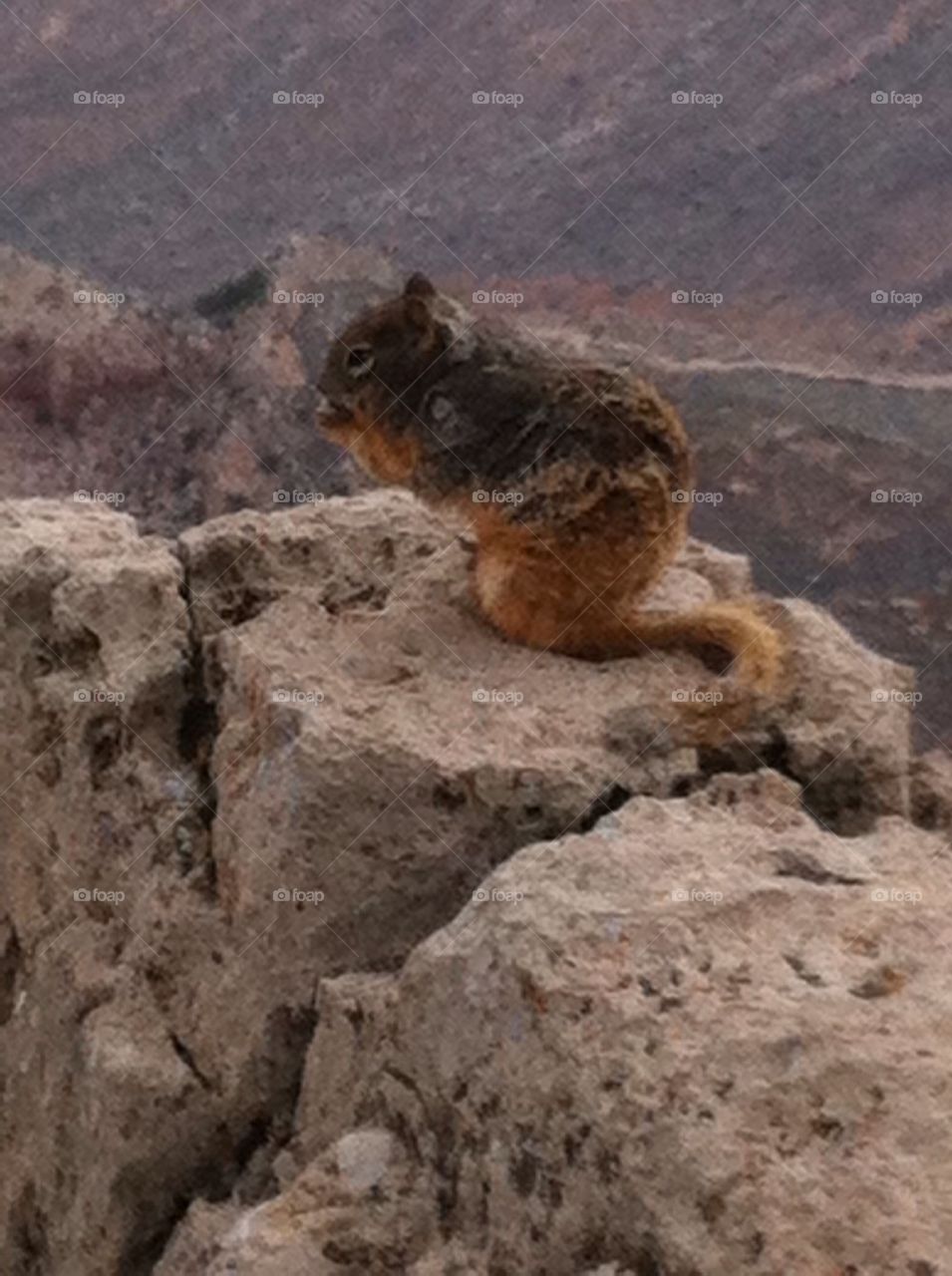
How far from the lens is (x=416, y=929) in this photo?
73.2 inches

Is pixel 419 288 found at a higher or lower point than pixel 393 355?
higher

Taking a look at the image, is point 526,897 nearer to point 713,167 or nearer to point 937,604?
point 937,604

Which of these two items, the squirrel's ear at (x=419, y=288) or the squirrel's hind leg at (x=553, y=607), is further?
the squirrel's ear at (x=419, y=288)

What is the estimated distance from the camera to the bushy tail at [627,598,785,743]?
6.66ft

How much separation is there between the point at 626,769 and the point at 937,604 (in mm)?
3526

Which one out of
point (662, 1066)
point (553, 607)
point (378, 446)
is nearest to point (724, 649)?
point (553, 607)

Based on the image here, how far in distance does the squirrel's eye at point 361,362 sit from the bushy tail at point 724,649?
55cm

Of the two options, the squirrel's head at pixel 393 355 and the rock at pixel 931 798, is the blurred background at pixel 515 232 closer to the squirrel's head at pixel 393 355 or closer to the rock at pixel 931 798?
the squirrel's head at pixel 393 355

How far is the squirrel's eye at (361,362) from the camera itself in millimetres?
2260

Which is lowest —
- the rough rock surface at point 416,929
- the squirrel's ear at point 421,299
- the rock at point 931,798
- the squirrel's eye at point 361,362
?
the rough rock surface at point 416,929

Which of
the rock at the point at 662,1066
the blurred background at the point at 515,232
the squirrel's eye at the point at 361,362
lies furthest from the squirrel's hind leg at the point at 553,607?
the blurred background at the point at 515,232

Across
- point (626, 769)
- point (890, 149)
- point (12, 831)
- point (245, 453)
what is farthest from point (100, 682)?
point (890, 149)

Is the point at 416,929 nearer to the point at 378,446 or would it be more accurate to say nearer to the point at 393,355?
the point at 378,446

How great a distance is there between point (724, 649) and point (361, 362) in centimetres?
68
